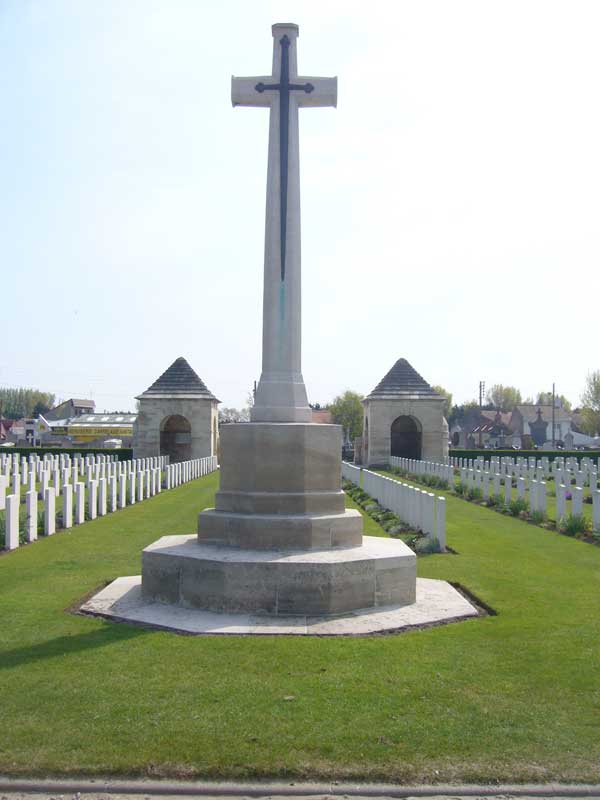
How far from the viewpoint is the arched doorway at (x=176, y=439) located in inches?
1347

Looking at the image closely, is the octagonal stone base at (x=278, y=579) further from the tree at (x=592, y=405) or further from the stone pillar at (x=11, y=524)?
the tree at (x=592, y=405)

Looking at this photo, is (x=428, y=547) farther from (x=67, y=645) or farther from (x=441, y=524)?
(x=67, y=645)

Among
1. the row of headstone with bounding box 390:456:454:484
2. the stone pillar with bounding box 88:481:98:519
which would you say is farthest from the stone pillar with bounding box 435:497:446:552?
the row of headstone with bounding box 390:456:454:484

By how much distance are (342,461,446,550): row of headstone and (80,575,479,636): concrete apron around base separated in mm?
2987

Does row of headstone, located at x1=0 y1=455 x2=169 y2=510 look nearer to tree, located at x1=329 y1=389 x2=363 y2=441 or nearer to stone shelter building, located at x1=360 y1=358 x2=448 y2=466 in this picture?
stone shelter building, located at x1=360 y1=358 x2=448 y2=466

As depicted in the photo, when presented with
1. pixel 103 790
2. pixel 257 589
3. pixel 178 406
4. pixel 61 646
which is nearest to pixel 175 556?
pixel 257 589

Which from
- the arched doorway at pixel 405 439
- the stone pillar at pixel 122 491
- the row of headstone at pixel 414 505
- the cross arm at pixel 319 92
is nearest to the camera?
the cross arm at pixel 319 92

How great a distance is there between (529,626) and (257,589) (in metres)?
2.16

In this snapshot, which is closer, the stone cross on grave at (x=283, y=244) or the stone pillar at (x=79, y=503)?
the stone cross on grave at (x=283, y=244)

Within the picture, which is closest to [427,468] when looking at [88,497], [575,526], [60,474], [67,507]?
[60,474]

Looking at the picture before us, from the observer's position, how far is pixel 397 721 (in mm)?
3887

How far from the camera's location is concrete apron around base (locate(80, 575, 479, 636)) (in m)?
5.61

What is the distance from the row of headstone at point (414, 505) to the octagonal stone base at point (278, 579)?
3222 mm

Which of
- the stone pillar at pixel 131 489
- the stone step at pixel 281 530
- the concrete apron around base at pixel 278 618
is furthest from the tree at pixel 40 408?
the concrete apron around base at pixel 278 618
